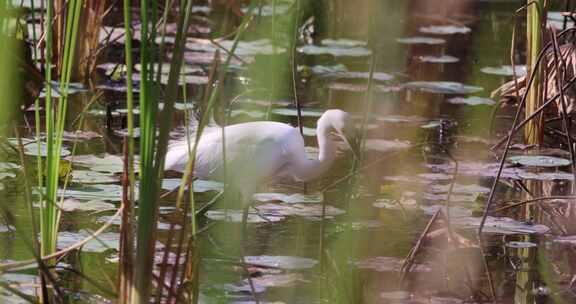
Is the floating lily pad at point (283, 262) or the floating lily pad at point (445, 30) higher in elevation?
the floating lily pad at point (445, 30)

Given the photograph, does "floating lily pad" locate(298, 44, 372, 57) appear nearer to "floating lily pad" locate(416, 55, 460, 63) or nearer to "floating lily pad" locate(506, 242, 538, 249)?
"floating lily pad" locate(416, 55, 460, 63)

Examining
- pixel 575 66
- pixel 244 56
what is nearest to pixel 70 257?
pixel 575 66

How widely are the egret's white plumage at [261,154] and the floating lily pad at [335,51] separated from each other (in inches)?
110

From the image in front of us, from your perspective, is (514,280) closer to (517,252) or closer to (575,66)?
(517,252)

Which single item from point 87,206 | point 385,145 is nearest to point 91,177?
point 87,206

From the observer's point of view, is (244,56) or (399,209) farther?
(244,56)

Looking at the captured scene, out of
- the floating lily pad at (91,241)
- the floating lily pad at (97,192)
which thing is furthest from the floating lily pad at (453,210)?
the floating lily pad at (91,241)

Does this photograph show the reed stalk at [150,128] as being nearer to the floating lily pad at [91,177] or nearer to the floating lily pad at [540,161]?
the floating lily pad at [91,177]

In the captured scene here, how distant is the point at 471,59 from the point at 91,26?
2.58 m

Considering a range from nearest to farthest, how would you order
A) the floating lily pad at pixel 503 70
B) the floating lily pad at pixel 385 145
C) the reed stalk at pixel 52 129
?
1. the reed stalk at pixel 52 129
2. the floating lily pad at pixel 385 145
3. the floating lily pad at pixel 503 70

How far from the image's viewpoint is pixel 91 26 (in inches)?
218

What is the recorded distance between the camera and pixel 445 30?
780cm

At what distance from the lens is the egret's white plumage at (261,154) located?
3568 millimetres

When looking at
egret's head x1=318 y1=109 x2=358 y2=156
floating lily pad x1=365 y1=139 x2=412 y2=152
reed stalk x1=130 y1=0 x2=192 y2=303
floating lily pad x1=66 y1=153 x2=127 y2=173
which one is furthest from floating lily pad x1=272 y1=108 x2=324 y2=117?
reed stalk x1=130 y1=0 x2=192 y2=303
